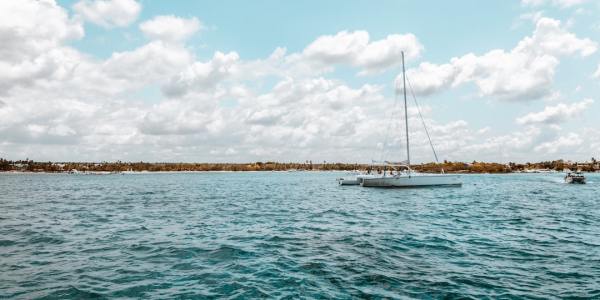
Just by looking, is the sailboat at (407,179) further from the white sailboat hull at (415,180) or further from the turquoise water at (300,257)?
the turquoise water at (300,257)

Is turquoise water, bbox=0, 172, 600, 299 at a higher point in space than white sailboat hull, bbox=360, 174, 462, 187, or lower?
lower

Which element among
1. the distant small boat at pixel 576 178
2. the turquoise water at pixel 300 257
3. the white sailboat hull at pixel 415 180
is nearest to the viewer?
the turquoise water at pixel 300 257

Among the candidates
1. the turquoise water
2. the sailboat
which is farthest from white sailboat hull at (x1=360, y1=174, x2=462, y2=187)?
the turquoise water

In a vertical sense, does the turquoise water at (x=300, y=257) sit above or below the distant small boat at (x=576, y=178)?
below

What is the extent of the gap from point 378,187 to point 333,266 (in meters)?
62.0

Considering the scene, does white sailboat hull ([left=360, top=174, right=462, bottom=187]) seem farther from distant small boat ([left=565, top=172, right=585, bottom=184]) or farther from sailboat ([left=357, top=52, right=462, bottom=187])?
distant small boat ([left=565, top=172, right=585, bottom=184])

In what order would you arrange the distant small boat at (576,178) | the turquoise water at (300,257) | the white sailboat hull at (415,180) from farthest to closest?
the distant small boat at (576,178) → the white sailboat hull at (415,180) → the turquoise water at (300,257)

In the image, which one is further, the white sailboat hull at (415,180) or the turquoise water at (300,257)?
the white sailboat hull at (415,180)

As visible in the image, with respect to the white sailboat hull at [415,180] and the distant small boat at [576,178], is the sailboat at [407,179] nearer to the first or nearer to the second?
the white sailboat hull at [415,180]

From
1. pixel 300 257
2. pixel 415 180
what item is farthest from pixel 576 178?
pixel 300 257

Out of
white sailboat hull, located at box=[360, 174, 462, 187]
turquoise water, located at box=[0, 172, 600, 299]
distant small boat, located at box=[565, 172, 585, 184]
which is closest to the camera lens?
turquoise water, located at box=[0, 172, 600, 299]

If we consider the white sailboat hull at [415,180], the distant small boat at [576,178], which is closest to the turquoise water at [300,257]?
the white sailboat hull at [415,180]

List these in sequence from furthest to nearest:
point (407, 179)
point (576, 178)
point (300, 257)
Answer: point (576, 178)
point (407, 179)
point (300, 257)

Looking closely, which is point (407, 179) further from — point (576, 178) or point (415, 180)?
point (576, 178)
